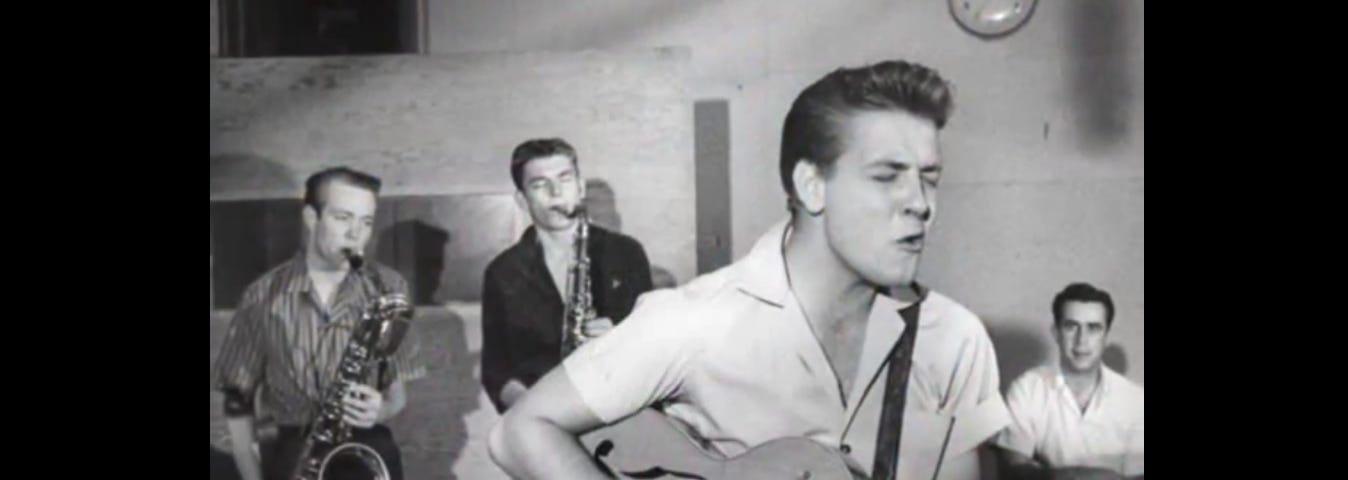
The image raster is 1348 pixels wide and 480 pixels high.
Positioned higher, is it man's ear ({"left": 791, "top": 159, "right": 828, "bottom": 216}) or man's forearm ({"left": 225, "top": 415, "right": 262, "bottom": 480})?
man's ear ({"left": 791, "top": 159, "right": 828, "bottom": 216})

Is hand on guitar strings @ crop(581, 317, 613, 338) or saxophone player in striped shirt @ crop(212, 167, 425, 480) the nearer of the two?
hand on guitar strings @ crop(581, 317, 613, 338)

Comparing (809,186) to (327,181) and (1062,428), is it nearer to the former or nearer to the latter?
(1062,428)

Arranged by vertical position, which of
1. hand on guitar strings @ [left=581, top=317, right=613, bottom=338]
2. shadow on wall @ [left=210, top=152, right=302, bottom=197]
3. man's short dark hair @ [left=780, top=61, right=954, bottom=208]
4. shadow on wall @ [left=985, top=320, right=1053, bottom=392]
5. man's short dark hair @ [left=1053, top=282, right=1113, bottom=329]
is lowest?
shadow on wall @ [left=985, top=320, right=1053, bottom=392]

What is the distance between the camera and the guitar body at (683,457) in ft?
10.4

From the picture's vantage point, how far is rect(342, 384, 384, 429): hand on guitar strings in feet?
11.2

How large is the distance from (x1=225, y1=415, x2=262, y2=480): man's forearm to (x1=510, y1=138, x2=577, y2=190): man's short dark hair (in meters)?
0.80

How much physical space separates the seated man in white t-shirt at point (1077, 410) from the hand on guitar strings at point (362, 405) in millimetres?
1323

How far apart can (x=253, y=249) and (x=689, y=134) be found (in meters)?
0.99

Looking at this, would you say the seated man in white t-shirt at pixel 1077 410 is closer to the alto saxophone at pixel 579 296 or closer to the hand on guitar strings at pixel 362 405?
the alto saxophone at pixel 579 296

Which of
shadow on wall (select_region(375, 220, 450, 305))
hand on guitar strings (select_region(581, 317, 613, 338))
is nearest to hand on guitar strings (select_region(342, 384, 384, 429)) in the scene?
shadow on wall (select_region(375, 220, 450, 305))

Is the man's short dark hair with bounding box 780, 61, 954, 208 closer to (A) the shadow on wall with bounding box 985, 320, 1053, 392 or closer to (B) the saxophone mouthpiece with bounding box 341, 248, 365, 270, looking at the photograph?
(A) the shadow on wall with bounding box 985, 320, 1053, 392

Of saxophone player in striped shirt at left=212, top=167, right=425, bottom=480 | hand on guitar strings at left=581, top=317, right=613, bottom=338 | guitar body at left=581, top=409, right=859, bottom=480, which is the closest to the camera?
guitar body at left=581, top=409, right=859, bottom=480

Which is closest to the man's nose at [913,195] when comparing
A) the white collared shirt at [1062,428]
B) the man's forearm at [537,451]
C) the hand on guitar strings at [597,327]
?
the white collared shirt at [1062,428]
